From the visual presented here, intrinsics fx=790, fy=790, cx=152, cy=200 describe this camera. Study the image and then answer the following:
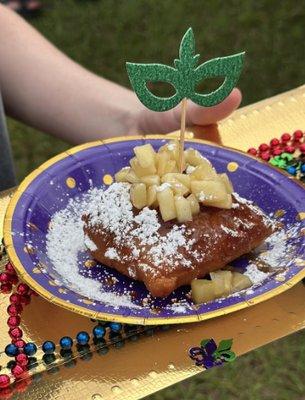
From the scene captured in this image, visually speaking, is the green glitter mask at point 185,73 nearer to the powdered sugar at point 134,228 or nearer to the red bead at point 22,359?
the powdered sugar at point 134,228

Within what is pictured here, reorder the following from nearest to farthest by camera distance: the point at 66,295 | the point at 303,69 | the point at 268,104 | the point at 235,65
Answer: the point at 66,295, the point at 235,65, the point at 268,104, the point at 303,69

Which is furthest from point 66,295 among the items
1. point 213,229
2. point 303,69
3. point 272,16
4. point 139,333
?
point 272,16

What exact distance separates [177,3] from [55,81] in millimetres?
2004

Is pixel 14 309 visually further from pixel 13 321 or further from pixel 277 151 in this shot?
pixel 277 151

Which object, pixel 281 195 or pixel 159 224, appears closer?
pixel 159 224

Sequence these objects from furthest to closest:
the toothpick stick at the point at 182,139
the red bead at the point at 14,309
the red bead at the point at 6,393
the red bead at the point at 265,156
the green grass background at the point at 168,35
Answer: the green grass background at the point at 168,35
the red bead at the point at 265,156
the toothpick stick at the point at 182,139
the red bead at the point at 14,309
the red bead at the point at 6,393

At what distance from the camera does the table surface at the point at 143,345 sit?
956 mm

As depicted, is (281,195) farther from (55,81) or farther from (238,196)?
(55,81)

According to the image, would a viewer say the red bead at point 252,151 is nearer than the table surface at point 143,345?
No

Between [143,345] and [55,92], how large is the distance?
78cm

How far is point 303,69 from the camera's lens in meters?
3.12

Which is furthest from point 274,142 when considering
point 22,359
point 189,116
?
point 22,359

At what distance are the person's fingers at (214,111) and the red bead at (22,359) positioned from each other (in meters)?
0.59

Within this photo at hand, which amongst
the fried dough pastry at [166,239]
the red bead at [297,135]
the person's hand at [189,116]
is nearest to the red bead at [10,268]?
the fried dough pastry at [166,239]
